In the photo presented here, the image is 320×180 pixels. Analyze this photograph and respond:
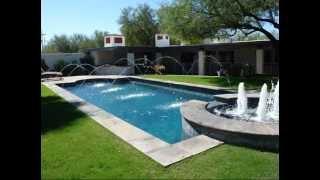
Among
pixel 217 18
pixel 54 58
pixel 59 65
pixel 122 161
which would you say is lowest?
pixel 122 161

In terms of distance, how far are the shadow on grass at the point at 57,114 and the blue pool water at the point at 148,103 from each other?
6.19 feet

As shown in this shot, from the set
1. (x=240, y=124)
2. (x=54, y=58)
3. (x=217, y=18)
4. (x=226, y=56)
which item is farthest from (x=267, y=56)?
(x=240, y=124)

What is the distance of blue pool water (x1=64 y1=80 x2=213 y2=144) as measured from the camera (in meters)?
10.9

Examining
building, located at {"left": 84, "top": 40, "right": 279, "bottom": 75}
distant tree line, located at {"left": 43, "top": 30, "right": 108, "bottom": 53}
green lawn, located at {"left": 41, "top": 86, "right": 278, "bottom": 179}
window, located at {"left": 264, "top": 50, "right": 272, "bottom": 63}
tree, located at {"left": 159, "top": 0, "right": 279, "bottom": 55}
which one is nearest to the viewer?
green lawn, located at {"left": 41, "top": 86, "right": 278, "bottom": 179}

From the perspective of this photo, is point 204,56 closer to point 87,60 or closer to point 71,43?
point 87,60

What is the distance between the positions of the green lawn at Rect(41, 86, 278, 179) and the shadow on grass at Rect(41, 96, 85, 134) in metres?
0.91

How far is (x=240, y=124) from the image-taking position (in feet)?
25.5

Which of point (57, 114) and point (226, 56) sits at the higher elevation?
point (226, 56)

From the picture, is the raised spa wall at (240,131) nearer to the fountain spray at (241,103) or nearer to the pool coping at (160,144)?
the pool coping at (160,144)

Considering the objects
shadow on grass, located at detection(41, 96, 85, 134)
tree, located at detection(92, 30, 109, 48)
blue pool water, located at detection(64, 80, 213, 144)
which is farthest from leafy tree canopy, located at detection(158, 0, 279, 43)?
tree, located at detection(92, 30, 109, 48)

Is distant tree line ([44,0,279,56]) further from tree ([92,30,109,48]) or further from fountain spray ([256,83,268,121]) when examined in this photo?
tree ([92,30,109,48])

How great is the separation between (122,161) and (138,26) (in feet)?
153

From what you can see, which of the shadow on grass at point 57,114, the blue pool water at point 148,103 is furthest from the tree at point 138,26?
the shadow on grass at point 57,114
